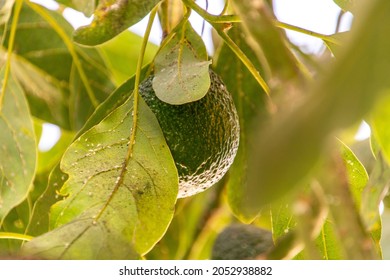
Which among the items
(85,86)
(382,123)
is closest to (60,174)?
(85,86)

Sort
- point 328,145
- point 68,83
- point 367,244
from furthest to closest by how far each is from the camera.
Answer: point 68,83 < point 367,244 < point 328,145

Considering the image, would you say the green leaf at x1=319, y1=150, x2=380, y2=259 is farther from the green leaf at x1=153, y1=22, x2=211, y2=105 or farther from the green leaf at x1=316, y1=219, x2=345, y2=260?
the green leaf at x1=316, y1=219, x2=345, y2=260

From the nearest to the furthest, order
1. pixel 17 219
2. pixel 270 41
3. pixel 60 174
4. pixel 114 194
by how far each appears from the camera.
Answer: pixel 270 41
pixel 114 194
pixel 60 174
pixel 17 219

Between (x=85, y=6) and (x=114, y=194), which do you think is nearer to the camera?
(x=114, y=194)

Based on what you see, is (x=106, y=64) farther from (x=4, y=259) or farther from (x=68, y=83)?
(x=4, y=259)

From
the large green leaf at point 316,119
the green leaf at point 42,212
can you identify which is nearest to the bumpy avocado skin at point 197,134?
the green leaf at point 42,212

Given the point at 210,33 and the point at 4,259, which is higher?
the point at 4,259

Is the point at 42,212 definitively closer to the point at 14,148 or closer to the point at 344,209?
the point at 14,148

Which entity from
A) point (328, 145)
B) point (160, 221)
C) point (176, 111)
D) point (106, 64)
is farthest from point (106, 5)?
point (328, 145)
